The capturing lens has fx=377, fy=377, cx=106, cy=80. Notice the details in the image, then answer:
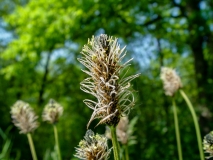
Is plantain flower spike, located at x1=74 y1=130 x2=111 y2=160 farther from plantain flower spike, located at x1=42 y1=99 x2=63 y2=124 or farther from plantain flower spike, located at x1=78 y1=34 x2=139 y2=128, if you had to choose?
plantain flower spike, located at x1=42 y1=99 x2=63 y2=124

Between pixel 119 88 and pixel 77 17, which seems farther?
pixel 77 17

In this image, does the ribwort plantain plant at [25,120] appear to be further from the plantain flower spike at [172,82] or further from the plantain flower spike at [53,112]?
the plantain flower spike at [172,82]

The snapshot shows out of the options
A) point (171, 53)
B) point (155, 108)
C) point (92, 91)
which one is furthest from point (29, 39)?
point (92, 91)

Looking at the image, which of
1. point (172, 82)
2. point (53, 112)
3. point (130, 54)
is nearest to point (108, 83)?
point (53, 112)

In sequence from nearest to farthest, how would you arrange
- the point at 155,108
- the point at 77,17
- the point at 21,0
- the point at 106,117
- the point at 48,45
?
the point at 106,117 < the point at 77,17 < the point at 48,45 < the point at 155,108 < the point at 21,0

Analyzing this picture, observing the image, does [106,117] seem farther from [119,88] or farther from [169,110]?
[169,110]

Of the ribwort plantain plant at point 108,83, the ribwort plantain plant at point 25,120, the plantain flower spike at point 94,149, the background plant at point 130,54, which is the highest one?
the background plant at point 130,54

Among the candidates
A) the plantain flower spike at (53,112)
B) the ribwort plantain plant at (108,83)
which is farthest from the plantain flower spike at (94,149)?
the plantain flower spike at (53,112)

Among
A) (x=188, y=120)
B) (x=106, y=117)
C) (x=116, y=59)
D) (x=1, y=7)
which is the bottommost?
(x=106, y=117)
